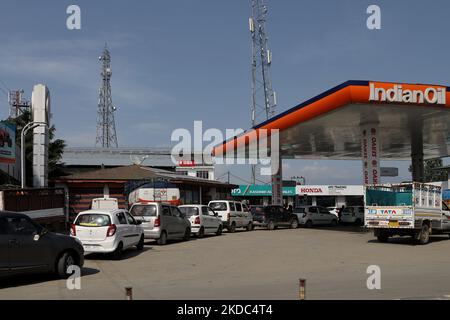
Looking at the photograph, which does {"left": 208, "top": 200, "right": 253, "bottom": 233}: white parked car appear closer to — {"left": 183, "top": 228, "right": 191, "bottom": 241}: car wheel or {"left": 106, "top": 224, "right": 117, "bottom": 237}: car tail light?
{"left": 183, "top": 228, "right": 191, "bottom": 241}: car wheel

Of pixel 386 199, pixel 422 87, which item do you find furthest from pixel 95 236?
pixel 422 87

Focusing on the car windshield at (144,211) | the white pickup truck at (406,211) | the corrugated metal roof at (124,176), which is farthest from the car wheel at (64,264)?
the corrugated metal roof at (124,176)

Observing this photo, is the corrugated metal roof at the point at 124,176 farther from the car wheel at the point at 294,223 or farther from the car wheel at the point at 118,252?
the car wheel at the point at 118,252

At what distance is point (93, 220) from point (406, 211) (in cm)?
1194

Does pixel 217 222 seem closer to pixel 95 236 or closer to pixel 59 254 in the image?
pixel 95 236

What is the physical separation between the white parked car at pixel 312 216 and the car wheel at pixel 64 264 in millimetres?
25844

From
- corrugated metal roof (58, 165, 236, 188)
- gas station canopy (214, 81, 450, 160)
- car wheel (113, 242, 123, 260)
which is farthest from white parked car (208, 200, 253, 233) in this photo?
car wheel (113, 242, 123, 260)

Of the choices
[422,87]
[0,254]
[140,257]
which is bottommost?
[140,257]

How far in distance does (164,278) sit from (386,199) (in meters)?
12.9

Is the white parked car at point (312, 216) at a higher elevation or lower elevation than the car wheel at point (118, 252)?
lower

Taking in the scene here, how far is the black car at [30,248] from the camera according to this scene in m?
11.0

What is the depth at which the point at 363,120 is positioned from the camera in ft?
91.2

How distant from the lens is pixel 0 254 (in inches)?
428

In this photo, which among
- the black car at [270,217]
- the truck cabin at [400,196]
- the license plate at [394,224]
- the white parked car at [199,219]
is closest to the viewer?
the license plate at [394,224]
